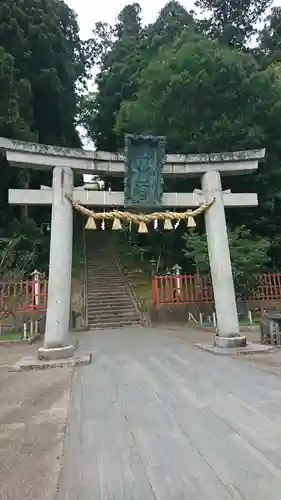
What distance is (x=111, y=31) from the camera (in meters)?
33.0

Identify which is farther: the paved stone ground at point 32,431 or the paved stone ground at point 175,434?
the paved stone ground at point 32,431

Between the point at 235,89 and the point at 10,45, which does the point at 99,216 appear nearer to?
the point at 235,89

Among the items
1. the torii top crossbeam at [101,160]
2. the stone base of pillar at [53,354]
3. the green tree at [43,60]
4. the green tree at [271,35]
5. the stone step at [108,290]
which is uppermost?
the green tree at [271,35]

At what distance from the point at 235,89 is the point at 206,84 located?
1.33 meters

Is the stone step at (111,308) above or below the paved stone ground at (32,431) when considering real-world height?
above

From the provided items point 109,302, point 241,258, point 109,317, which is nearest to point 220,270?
point 241,258

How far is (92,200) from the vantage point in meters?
7.77

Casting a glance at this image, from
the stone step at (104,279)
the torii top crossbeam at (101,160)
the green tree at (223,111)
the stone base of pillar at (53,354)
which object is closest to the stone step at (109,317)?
the stone step at (104,279)

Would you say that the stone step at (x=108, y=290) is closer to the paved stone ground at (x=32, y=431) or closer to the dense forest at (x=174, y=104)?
the dense forest at (x=174, y=104)

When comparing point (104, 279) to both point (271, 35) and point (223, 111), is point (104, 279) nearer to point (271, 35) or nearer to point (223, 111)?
point (223, 111)

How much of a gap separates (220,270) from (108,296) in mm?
9159

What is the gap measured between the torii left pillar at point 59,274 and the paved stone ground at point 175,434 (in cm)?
123

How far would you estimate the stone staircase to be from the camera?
1437 centimetres

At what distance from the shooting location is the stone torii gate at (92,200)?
718 centimetres
